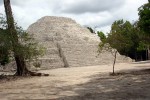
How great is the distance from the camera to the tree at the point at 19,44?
2567 cm

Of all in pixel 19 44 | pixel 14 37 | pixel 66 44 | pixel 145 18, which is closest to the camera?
pixel 145 18

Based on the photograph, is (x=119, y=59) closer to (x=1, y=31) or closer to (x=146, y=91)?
(x=1, y=31)

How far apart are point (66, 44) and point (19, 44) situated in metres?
28.1

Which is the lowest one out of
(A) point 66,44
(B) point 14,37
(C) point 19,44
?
(C) point 19,44

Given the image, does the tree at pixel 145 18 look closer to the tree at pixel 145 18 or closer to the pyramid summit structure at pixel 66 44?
the tree at pixel 145 18

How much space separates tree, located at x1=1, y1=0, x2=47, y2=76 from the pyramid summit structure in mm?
17557

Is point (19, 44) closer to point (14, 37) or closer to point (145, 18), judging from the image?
point (14, 37)

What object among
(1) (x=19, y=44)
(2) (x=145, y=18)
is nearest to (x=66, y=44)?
(1) (x=19, y=44)

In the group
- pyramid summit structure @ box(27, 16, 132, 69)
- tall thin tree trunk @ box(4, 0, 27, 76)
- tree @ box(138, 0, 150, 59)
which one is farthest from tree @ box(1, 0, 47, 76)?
pyramid summit structure @ box(27, 16, 132, 69)

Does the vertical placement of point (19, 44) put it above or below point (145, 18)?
below

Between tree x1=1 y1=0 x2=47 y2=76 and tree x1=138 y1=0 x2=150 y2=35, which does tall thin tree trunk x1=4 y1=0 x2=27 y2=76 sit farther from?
tree x1=138 y1=0 x2=150 y2=35

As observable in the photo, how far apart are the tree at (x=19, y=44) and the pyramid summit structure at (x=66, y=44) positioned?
17557mm

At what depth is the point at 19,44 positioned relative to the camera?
26.0m

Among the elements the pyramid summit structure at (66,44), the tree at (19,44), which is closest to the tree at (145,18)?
the tree at (19,44)
